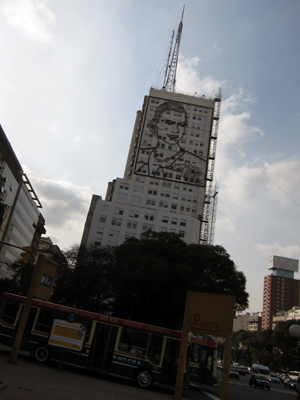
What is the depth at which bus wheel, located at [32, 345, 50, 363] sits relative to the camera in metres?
16.8

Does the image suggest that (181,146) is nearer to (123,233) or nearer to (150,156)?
(150,156)

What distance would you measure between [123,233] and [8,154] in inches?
1136

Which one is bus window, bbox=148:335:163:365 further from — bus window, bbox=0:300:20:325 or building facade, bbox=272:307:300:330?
building facade, bbox=272:307:300:330

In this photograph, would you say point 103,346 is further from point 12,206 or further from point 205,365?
point 12,206

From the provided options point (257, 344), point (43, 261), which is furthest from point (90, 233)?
point (43, 261)

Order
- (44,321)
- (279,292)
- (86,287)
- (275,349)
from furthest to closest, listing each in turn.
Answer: (279,292) < (275,349) < (86,287) < (44,321)

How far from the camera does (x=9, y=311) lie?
17.9 meters

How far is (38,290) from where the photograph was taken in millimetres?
15422

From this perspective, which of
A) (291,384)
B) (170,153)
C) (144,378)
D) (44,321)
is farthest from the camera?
(170,153)

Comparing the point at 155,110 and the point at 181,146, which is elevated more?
the point at 155,110

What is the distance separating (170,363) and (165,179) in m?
71.7

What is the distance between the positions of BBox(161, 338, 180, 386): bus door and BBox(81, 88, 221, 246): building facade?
59.1 metres

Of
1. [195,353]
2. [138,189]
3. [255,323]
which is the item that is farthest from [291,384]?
[255,323]

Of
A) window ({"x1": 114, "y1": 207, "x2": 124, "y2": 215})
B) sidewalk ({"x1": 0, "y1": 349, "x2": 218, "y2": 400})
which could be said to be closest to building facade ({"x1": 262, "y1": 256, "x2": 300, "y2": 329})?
window ({"x1": 114, "y1": 207, "x2": 124, "y2": 215})
